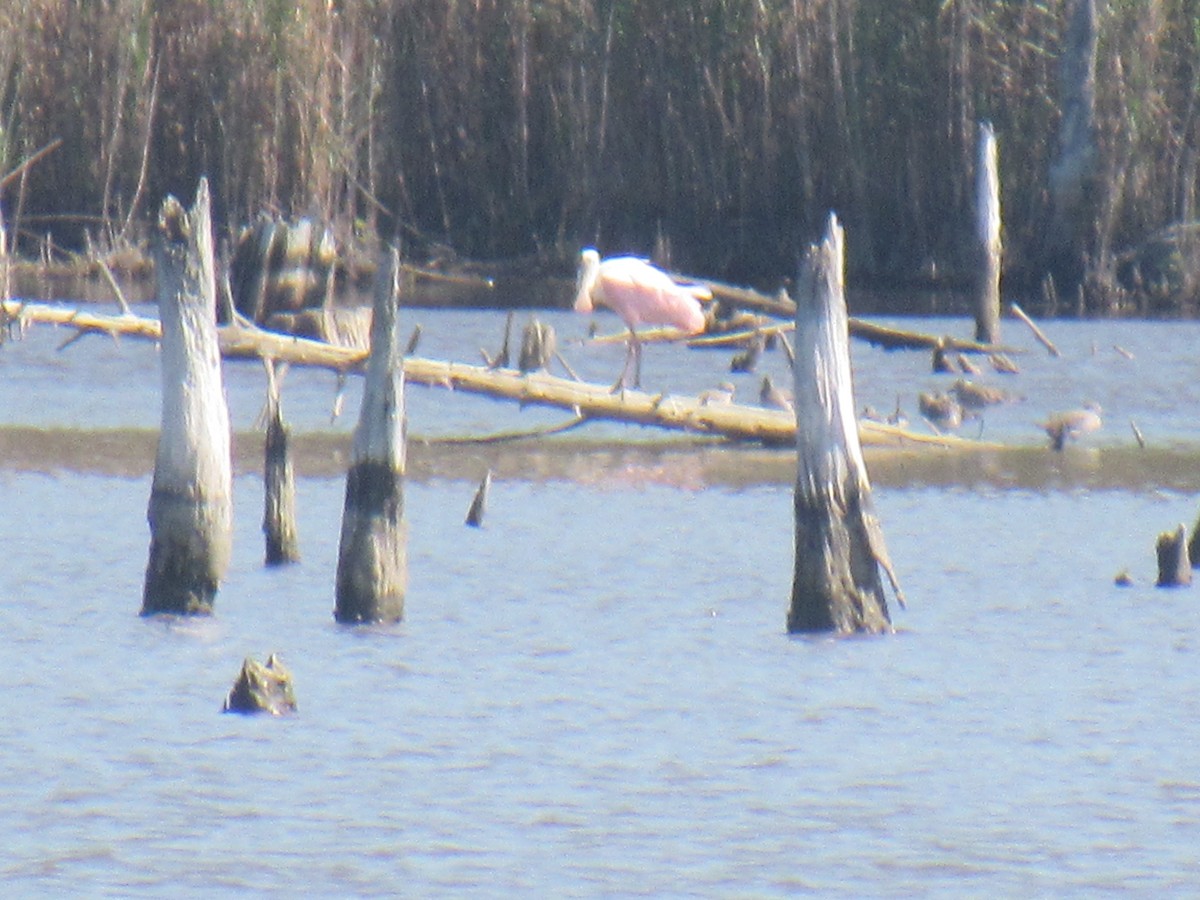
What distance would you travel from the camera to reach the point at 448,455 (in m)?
17.4

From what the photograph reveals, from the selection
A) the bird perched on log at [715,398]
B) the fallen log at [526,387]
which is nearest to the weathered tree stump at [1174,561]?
the fallen log at [526,387]

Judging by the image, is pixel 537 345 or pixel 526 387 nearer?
pixel 526 387

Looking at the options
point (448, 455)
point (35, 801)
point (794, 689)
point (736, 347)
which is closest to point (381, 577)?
point (794, 689)

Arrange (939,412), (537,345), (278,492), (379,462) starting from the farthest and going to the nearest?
(939,412) → (537,345) → (278,492) → (379,462)

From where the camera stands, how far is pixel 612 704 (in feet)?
31.5

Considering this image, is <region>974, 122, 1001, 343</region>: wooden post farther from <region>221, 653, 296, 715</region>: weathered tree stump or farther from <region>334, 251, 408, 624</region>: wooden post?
<region>221, 653, 296, 715</region>: weathered tree stump

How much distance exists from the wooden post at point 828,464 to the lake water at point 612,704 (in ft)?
1.08

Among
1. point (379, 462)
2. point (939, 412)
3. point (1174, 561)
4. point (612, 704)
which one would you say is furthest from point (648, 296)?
point (612, 704)

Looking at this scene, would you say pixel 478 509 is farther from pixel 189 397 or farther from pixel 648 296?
pixel 648 296

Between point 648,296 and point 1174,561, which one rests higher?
point 648,296

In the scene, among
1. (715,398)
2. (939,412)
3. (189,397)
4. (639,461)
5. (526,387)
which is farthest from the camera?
(939,412)

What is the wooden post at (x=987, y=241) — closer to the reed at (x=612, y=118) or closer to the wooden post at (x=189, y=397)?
the reed at (x=612, y=118)

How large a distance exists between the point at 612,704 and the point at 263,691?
1.34 meters

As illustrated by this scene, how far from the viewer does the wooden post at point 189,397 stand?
1005 centimetres
